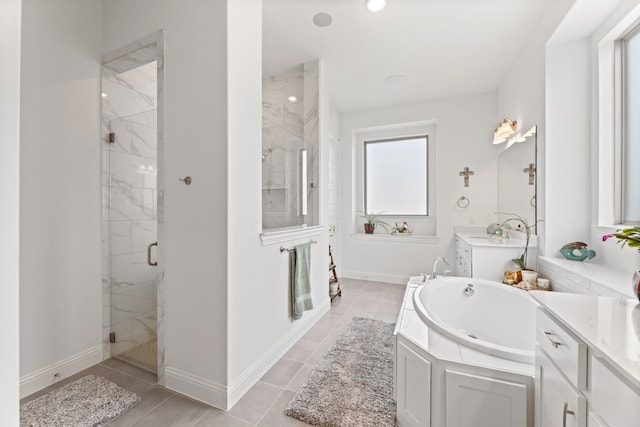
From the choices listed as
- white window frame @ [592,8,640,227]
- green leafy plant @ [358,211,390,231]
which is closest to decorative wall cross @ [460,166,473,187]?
green leafy plant @ [358,211,390,231]

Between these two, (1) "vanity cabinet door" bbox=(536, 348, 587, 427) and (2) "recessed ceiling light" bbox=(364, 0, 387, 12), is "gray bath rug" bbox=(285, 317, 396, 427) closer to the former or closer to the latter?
(1) "vanity cabinet door" bbox=(536, 348, 587, 427)

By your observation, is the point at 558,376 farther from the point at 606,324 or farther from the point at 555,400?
the point at 606,324

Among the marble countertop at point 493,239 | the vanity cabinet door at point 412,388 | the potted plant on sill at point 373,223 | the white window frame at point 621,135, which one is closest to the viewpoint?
the vanity cabinet door at point 412,388

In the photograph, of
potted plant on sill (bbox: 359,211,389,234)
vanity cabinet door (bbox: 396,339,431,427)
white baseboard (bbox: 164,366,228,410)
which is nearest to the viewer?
vanity cabinet door (bbox: 396,339,431,427)

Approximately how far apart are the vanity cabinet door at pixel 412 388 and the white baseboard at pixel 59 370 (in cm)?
217

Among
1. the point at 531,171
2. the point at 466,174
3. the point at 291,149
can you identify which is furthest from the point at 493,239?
the point at 291,149

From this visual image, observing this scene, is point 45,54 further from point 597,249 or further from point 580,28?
point 597,249

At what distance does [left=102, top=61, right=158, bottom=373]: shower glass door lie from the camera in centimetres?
211

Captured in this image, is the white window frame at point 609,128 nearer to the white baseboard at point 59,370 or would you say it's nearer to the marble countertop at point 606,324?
the marble countertop at point 606,324

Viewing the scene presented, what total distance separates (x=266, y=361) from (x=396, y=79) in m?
3.36

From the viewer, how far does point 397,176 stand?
4.49m

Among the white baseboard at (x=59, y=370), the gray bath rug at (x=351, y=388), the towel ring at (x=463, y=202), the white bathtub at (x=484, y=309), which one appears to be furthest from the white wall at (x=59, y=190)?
the towel ring at (x=463, y=202)

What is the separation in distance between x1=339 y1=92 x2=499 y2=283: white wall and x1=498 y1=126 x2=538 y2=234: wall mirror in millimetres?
242

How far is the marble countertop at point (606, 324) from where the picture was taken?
2.08 ft
